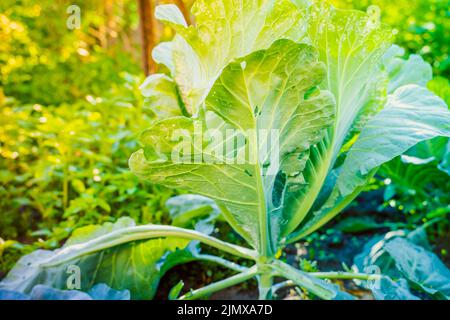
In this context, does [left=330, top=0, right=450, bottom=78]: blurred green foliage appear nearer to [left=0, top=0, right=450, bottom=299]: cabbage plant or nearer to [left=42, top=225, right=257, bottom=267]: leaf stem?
[left=0, top=0, right=450, bottom=299]: cabbage plant

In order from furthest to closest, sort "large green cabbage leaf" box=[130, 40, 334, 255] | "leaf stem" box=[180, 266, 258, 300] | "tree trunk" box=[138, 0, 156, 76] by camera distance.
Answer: "tree trunk" box=[138, 0, 156, 76] < "leaf stem" box=[180, 266, 258, 300] < "large green cabbage leaf" box=[130, 40, 334, 255]

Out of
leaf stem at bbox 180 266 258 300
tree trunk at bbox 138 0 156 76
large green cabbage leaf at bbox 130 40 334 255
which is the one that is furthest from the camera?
tree trunk at bbox 138 0 156 76

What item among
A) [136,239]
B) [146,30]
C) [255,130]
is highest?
[146,30]

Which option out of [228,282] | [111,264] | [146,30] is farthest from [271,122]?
[146,30]

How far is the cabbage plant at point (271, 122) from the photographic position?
1.25 m

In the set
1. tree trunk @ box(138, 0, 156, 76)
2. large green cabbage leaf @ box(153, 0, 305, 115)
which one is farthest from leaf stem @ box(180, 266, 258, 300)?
tree trunk @ box(138, 0, 156, 76)

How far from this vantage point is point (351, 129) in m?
1.63

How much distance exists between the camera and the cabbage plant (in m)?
1.25

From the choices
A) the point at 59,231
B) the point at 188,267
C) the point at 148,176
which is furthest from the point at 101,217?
the point at 148,176

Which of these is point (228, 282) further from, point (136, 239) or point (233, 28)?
point (233, 28)

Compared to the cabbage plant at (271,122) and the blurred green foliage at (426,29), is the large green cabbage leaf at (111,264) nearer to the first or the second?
the cabbage plant at (271,122)

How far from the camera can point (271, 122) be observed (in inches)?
52.9

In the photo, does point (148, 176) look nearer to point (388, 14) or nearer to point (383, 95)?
point (383, 95)

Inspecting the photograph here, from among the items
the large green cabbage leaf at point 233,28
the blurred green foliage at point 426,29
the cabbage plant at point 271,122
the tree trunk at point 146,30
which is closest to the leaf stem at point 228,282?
the cabbage plant at point 271,122
